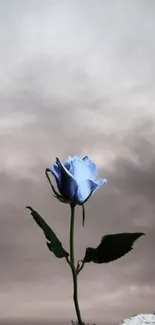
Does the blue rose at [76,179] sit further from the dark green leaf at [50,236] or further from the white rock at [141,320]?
the white rock at [141,320]

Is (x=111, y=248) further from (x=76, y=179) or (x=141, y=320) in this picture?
(x=141, y=320)

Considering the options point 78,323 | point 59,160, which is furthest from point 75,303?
point 59,160

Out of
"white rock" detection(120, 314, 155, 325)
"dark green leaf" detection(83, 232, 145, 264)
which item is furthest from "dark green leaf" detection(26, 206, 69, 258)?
"white rock" detection(120, 314, 155, 325)

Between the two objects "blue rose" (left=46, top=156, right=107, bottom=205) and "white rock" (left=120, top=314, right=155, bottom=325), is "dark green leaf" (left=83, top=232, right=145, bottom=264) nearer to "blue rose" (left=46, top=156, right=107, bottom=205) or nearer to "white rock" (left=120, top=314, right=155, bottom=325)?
"blue rose" (left=46, top=156, right=107, bottom=205)

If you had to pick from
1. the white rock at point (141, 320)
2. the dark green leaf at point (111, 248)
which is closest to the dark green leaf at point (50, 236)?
the dark green leaf at point (111, 248)

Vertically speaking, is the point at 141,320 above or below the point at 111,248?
below

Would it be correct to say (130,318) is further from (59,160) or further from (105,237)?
(59,160)

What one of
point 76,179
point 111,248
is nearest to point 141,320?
point 111,248
